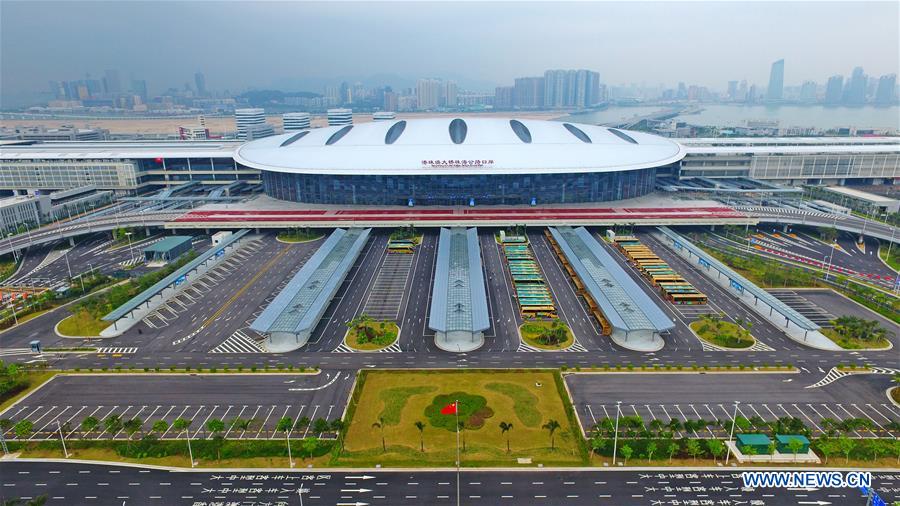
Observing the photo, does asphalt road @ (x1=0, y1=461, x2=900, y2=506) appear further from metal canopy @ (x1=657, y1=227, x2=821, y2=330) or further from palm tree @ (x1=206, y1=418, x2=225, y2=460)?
metal canopy @ (x1=657, y1=227, x2=821, y2=330)

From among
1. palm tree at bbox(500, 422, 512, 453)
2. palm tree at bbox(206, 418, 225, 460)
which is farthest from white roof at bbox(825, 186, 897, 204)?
palm tree at bbox(206, 418, 225, 460)

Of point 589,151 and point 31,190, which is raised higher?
point 589,151

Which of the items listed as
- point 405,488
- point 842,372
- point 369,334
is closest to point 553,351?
point 369,334

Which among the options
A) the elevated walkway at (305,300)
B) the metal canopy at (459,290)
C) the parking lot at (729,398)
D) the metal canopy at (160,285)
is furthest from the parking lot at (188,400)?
the parking lot at (729,398)

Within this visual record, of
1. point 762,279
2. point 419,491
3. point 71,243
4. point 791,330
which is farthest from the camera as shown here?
point 71,243

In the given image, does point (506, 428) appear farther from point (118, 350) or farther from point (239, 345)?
point (118, 350)

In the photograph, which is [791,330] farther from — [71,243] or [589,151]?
[71,243]

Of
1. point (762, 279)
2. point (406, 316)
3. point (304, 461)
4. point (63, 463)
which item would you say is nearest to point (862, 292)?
point (762, 279)
